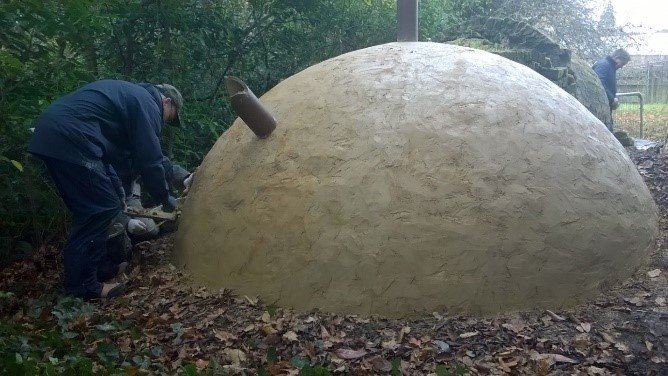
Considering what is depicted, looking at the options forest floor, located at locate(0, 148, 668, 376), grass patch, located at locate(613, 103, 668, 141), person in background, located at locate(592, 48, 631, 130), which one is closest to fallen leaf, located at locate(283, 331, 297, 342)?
forest floor, located at locate(0, 148, 668, 376)

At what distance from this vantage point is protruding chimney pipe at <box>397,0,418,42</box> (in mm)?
5500

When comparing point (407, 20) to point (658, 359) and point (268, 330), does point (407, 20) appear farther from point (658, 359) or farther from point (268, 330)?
point (658, 359)

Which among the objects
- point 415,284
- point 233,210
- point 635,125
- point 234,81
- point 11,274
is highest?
point 234,81

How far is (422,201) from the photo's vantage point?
13.3ft

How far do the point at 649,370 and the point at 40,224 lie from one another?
199 inches

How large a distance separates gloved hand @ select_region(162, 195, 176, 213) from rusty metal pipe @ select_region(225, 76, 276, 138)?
0.89 m

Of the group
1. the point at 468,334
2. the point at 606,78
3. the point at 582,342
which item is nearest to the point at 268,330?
the point at 468,334

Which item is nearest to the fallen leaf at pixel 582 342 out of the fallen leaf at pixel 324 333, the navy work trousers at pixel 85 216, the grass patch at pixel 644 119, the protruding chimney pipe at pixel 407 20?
the fallen leaf at pixel 324 333

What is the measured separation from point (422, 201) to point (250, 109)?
1.36 m

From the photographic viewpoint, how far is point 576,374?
333 cm

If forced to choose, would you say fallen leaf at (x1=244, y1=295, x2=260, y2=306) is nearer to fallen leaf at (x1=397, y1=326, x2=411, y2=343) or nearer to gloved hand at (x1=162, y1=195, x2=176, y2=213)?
fallen leaf at (x1=397, y1=326, x2=411, y2=343)

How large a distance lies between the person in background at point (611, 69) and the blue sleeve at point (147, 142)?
8128 mm

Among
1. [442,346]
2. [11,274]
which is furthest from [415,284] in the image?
[11,274]

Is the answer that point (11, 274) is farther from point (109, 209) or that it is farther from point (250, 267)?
point (250, 267)
